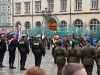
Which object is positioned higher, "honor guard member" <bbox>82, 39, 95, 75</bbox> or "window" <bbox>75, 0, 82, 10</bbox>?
"window" <bbox>75, 0, 82, 10</bbox>

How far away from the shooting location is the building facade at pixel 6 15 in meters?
51.2

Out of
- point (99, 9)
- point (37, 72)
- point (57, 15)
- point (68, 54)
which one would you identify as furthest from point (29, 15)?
point (37, 72)

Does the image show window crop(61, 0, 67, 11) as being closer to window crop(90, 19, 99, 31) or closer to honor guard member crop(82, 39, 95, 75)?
window crop(90, 19, 99, 31)

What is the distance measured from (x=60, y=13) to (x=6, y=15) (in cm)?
1189

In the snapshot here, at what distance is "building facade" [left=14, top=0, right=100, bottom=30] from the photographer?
41.4m

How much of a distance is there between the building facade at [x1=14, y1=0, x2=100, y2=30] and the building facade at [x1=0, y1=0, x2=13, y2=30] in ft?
3.81

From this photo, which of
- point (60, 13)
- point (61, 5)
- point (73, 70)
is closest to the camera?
point (73, 70)

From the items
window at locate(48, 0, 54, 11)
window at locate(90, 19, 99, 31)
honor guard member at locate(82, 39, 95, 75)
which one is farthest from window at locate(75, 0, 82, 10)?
honor guard member at locate(82, 39, 95, 75)

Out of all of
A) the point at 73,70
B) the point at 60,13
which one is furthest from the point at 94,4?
the point at 73,70

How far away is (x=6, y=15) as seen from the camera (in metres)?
52.0

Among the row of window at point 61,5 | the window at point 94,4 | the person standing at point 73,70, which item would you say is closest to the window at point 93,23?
the window at point 94,4

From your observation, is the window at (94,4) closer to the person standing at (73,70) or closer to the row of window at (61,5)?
the row of window at (61,5)

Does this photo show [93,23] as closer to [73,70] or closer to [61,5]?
[61,5]

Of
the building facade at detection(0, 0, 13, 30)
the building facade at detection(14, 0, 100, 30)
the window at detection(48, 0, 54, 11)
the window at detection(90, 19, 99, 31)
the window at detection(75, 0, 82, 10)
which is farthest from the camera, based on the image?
the building facade at detection(0, 0, 13, 30)
